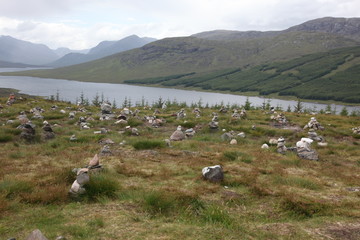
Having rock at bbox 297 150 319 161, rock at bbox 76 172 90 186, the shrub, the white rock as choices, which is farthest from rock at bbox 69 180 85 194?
rock at bbox 297 150 319 161

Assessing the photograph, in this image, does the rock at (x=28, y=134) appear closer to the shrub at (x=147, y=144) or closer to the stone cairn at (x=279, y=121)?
the shrub at (x=147, y=144)

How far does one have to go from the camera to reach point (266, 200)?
7.61 meters

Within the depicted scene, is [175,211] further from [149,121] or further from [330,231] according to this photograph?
[149,121]

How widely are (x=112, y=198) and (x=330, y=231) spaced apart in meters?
5.49

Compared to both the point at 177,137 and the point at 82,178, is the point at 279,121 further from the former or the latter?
the point at 82,178

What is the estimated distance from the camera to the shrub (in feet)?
43.9

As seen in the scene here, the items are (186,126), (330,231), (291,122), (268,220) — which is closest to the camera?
(330,231)

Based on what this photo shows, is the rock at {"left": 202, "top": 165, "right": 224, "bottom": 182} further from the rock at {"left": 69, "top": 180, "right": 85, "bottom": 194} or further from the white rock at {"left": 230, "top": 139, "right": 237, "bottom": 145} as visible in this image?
the white rock at {"left": 230, "top": 139, "right": 237, "bottom": 145}

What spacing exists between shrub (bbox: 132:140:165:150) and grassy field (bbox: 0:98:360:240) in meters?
0.05

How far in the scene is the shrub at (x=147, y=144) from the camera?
43.9 ft

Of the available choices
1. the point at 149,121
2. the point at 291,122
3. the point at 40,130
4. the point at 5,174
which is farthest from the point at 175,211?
the point at 291,122

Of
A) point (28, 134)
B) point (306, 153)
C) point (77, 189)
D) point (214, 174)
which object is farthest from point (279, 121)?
point (77, 189)

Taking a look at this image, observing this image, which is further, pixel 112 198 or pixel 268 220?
pixel 112 198

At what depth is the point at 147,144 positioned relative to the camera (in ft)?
→ 44.4
